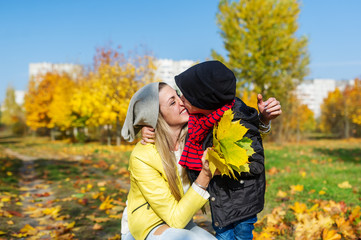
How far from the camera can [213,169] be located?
190cm

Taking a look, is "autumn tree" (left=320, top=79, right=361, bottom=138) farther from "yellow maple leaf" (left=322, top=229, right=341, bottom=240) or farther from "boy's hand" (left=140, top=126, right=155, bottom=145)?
"boy's hand" (left=140, top=126, right=155, bottom=145)

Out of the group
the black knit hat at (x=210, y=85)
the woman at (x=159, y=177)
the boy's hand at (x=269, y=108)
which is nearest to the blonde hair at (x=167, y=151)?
the woman at (x=159, y=177)

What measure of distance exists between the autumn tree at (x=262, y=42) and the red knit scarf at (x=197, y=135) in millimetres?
16549

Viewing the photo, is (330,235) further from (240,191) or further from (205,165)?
(205,165)

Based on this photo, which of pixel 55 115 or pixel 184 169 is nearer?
pixel 184 169

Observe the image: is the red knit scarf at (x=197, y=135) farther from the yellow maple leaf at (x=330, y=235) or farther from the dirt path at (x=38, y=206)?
the dirt path at (x=38, y=206)

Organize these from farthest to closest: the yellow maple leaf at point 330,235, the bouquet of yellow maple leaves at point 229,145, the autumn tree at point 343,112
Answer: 1. the autumn tree at point 343,112
2. the yellow maple leaf at point 330,235
3. the bouquet of yellow maple leaves at point 229,145

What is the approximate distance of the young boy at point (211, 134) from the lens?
1.92 metres

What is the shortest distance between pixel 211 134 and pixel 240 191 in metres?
0.45

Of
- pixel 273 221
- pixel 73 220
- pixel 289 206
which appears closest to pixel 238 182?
pixel 273 221

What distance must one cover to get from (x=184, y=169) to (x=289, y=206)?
113 inches

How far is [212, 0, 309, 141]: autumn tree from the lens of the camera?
17969 millimetres

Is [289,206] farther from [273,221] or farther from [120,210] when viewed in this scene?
[120,210]

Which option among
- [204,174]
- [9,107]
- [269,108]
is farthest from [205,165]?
[9,107]
